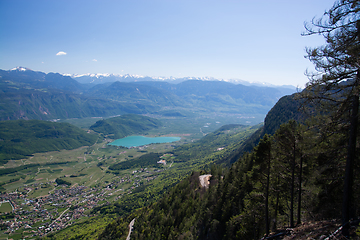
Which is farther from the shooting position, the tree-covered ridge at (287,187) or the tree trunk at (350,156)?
the tree-covered ridge at (287,187)

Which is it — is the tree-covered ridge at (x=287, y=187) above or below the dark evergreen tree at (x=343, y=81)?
below

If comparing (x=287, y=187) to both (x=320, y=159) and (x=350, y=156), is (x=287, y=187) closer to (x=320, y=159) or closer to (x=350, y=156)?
(x=320, y=159)

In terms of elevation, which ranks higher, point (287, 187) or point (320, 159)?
point (320, 159)

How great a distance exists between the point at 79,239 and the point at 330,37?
127 m

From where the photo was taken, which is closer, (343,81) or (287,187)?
(343,81)

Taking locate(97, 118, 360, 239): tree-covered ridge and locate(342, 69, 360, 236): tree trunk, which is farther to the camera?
locate(97, 118, 360, 239): tree-covered ridge

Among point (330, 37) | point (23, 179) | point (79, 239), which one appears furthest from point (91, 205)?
point (330, 37)

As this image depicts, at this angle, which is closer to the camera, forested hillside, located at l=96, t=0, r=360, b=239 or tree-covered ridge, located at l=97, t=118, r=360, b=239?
forested hillside, located at l=96, t=0, r=360, b=239

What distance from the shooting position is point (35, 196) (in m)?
154

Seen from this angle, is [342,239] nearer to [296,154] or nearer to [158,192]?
[296,154]

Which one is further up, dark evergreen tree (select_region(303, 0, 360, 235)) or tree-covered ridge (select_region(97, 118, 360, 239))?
dark evergreen tree (select_region(303, 0, 360, 235))

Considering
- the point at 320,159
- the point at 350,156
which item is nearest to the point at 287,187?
the point at 320,159

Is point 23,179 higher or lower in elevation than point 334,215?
lower

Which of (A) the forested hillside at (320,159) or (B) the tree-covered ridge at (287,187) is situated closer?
(A) the forested hillside at (320,159)
